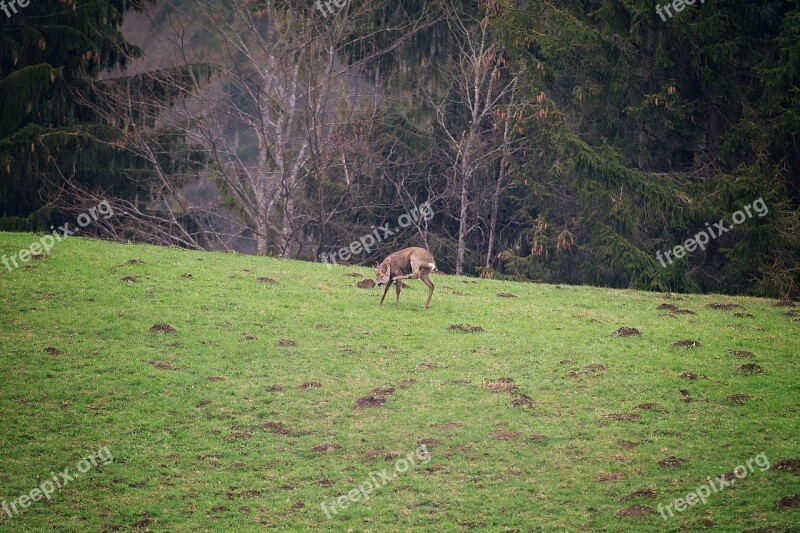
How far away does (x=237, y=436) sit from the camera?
16.2m

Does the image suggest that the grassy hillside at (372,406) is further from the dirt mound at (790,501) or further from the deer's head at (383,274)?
the deer's head at (383,274)

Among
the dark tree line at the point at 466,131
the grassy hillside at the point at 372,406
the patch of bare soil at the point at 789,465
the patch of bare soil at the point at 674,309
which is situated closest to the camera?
the grassy hillside at the point at 372,406

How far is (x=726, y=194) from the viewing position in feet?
110

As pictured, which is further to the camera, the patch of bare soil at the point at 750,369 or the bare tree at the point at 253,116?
the bare tree at the point at 253,116

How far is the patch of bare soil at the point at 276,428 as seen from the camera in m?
16.5

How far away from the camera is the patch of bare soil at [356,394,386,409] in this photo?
1758 centimetres

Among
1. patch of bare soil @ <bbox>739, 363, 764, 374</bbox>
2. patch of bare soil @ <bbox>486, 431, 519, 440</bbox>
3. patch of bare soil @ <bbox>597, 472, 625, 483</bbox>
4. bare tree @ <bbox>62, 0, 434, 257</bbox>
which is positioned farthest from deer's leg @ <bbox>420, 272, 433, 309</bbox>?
bare tree @ <bbox>62, 0, 434, 257</bbox>

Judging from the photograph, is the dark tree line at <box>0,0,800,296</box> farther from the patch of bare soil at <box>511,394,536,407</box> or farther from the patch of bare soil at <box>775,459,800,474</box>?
the patch of bare soil at <box>775,459,800,474</box>

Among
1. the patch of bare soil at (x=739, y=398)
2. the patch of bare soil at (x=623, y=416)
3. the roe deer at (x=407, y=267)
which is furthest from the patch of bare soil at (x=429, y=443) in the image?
the roe deer at (x=407, y=267)

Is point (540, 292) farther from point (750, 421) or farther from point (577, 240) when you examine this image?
point (577, 240)

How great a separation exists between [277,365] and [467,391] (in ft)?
14.1

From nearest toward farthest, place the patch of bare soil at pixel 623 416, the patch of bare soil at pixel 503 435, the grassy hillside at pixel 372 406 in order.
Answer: the grassy hillside at pixel 372 406 < the patch of bare soil at pixel 503 435 < the patch of bare soil at pixel 623 416

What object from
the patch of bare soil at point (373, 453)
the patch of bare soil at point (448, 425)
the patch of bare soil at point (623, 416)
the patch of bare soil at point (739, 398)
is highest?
the patch of bare soil at point (739, 398)

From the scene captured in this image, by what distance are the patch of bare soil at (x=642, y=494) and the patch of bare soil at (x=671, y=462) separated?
3.18 feet
